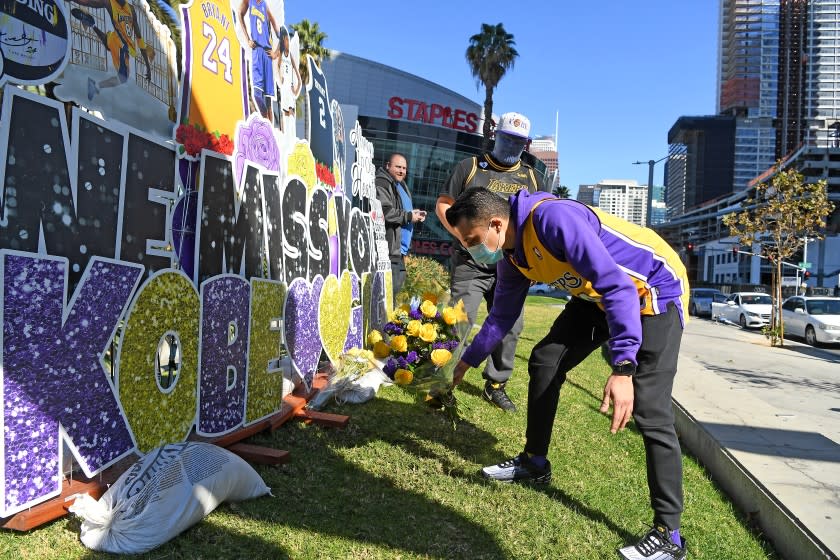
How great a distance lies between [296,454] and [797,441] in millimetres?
3731

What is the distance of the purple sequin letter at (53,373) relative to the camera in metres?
2.16

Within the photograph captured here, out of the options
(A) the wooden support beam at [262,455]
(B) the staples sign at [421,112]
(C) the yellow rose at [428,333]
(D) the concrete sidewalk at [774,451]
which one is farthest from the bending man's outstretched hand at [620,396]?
(B) the staples sign at [421,112]

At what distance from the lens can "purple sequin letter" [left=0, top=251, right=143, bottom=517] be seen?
2.16 m

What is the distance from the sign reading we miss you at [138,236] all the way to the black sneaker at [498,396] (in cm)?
179

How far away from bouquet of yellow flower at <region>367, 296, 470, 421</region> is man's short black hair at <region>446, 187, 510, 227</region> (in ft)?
2.99

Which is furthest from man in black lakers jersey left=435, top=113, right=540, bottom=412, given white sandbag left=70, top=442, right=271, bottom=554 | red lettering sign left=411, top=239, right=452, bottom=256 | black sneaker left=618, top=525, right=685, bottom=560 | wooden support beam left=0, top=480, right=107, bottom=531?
red lettering sign left=411, top=239, right=452, bottom=256

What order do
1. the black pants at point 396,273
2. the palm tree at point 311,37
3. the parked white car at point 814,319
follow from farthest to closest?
1. the palm tree at point 311,37
2. the parked white car at point 814,319
3. the black pants at point 396,273

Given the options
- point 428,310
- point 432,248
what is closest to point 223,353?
point 428,310

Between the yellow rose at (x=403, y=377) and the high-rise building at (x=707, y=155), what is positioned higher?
the high-rise building at (x=707, y=155)

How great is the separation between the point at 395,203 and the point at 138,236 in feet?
16.5

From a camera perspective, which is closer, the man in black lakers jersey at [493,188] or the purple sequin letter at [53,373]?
the purple sequin letter at [53,373]

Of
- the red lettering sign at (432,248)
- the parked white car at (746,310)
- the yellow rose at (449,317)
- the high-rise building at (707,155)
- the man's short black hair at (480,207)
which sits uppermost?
the high-rise building at (707,155)

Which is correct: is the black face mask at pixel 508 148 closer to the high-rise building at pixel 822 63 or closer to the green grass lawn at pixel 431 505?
the green grass lawn at pixel 431 505

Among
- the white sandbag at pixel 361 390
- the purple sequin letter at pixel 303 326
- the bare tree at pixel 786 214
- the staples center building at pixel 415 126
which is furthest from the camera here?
the staples center building at pixel 415 126
